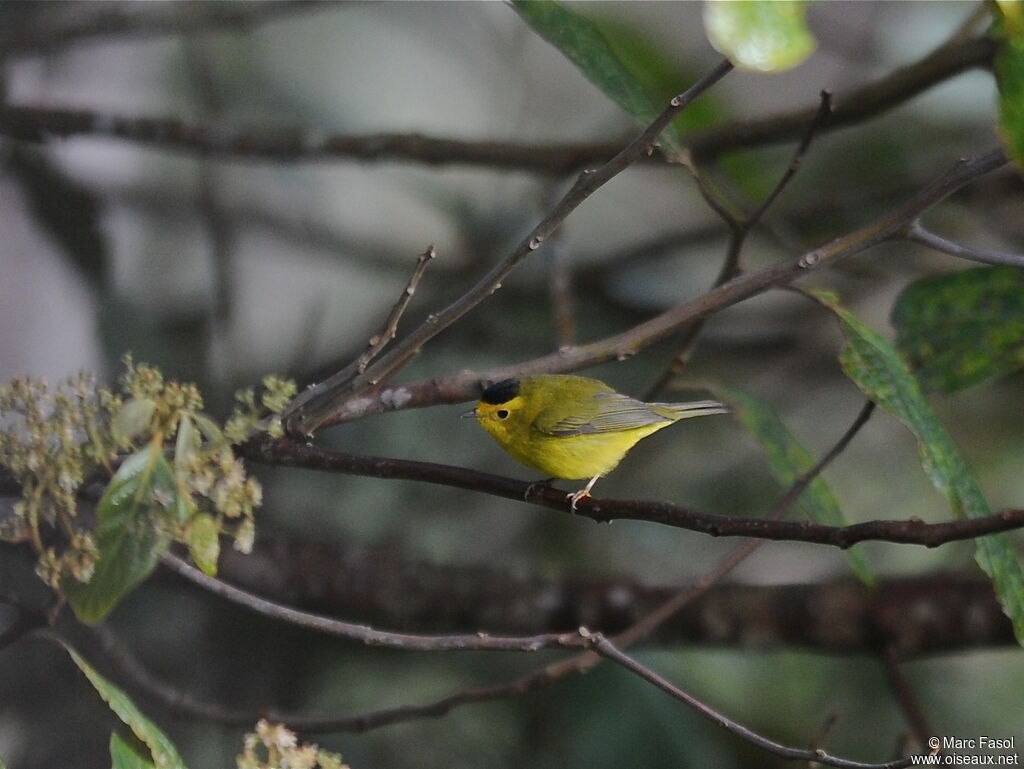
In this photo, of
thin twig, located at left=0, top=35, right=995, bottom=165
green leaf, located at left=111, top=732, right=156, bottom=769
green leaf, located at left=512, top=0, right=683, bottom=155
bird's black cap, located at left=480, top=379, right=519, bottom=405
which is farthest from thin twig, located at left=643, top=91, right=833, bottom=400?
green leaf, located at left=111, top=732, right=156, bottom=769

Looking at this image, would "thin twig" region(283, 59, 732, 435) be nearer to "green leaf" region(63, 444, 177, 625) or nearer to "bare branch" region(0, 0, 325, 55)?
"green leaf" region(63, 444, 177, 625)

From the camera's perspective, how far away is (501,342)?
4.78 ft

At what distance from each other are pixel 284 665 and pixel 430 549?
36cm

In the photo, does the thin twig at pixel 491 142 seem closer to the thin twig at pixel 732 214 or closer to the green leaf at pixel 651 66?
the green leaf at pixel 651 66

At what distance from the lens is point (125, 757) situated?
0.53 m

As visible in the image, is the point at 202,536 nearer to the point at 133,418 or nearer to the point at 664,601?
the point at 133,418

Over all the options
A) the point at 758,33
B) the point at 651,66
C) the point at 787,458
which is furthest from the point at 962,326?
the point at 651,66

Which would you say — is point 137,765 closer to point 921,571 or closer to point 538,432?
point 538,432

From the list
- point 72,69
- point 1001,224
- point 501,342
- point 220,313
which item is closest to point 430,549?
point 501,342

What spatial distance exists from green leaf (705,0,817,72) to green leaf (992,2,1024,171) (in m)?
0.12

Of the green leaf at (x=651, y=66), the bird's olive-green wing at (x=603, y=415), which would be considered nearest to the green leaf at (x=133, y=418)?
the bird's olive-green wing at (x=603, y=415)

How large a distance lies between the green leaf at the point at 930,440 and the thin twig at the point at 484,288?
0.78ft

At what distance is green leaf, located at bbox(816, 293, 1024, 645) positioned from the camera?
0.58 m

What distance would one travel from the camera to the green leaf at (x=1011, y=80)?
1.47 feet
